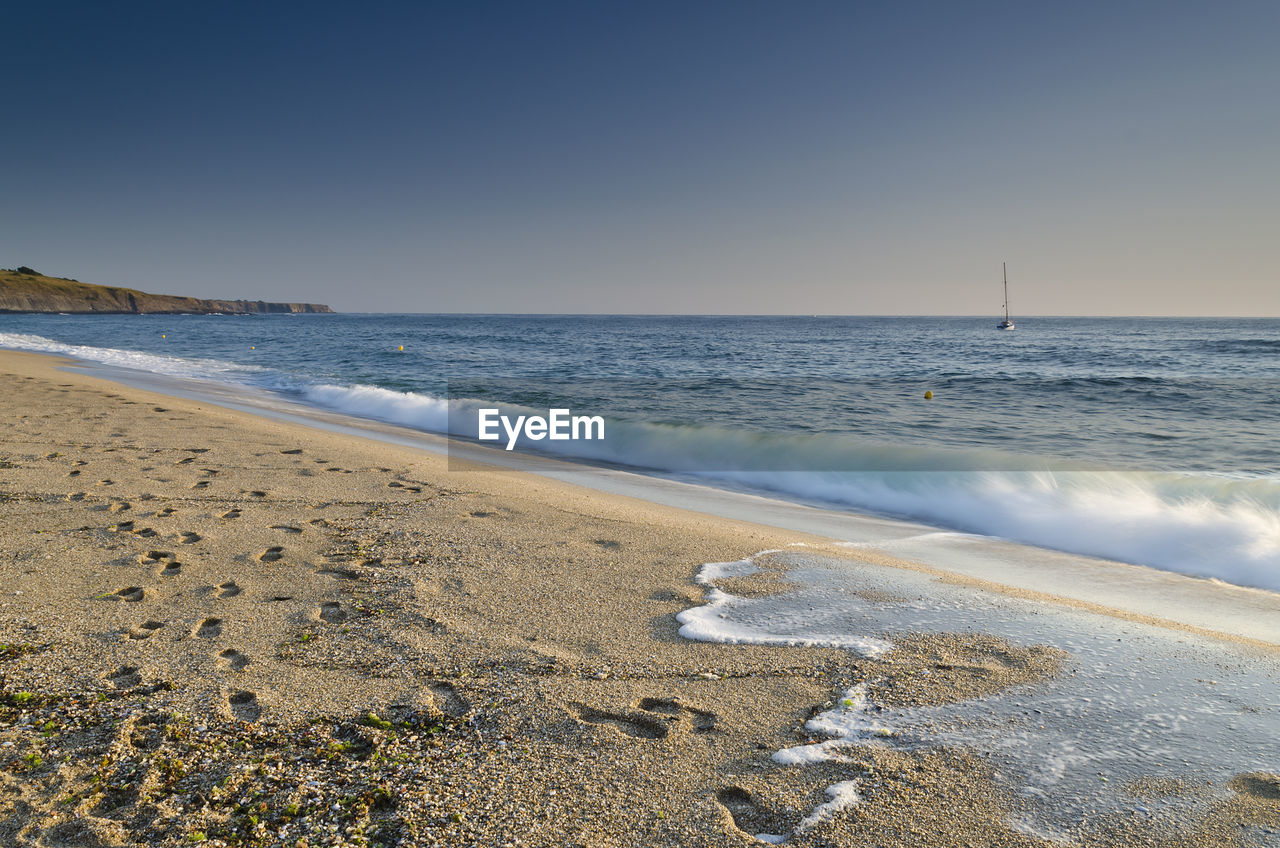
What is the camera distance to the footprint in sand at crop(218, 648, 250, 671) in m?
2.95

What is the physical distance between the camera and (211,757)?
230 centimetres

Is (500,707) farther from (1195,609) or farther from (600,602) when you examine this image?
(1195,609)

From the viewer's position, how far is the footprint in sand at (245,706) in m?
2.56

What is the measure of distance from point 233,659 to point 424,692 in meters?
1.00

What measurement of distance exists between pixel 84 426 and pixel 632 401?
10.2 metres

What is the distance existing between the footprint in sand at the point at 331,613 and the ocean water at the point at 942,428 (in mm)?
5807

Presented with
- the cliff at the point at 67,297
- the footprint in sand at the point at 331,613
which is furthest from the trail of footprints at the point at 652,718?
the cliff at the point at 67,297

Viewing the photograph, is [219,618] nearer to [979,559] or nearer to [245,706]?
[245,706]

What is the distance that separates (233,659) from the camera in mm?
3016

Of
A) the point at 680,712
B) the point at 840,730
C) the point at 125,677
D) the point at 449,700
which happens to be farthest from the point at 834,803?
the point at 125,677

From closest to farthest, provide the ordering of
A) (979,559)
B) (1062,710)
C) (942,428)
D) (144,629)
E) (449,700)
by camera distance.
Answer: (449,700), (1062,710), (144,629), (979,559), (942,428)

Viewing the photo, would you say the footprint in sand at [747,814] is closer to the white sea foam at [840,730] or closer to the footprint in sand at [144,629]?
the white sea foam at [840,730]

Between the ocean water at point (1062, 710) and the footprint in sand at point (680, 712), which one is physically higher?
the footprint in sand at point (680, 712)

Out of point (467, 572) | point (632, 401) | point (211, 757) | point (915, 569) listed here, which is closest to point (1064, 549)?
point (915, 569)
